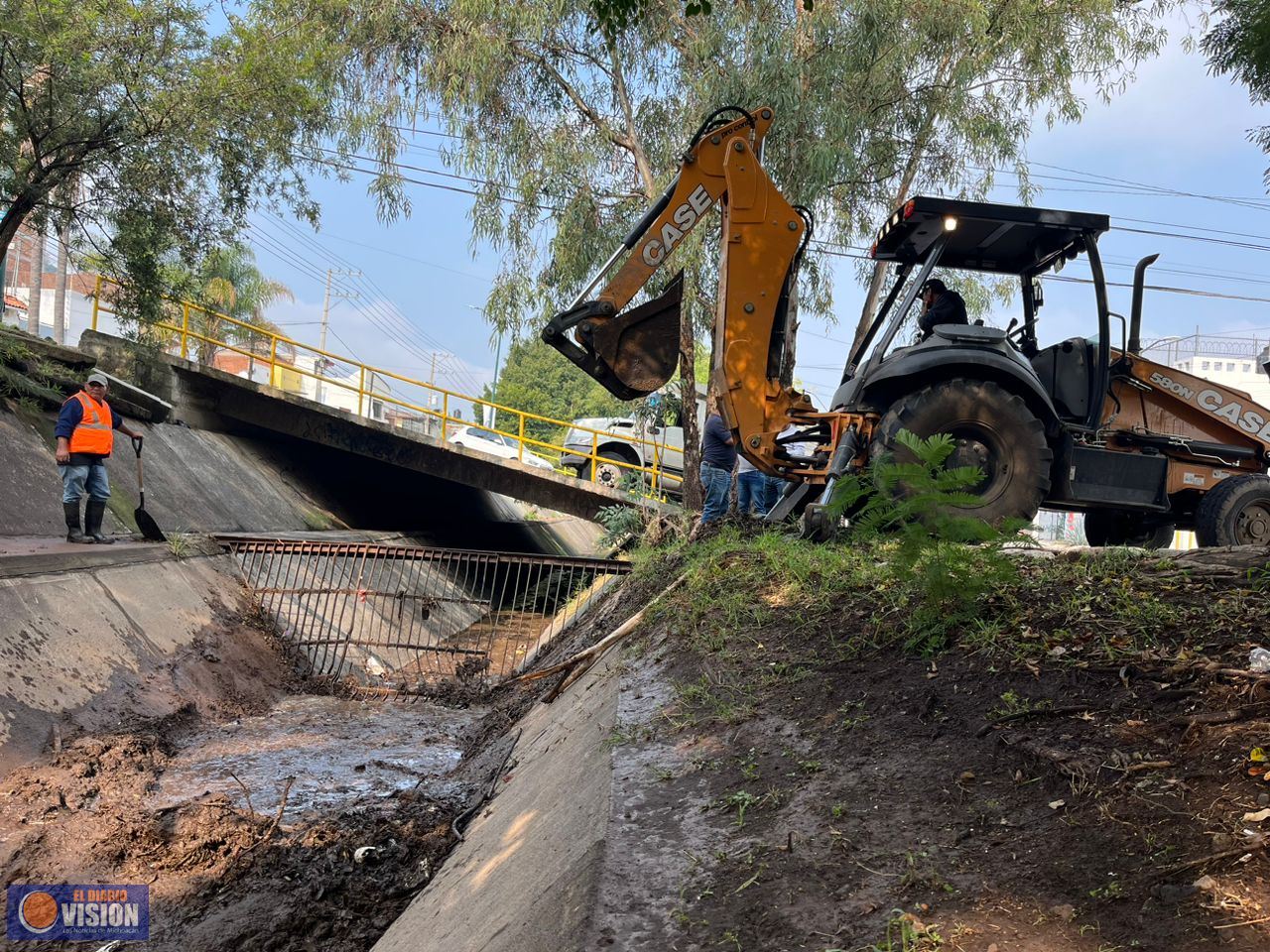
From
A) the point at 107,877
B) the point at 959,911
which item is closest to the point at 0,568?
the point at 107,877

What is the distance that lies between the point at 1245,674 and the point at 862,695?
4.19ft

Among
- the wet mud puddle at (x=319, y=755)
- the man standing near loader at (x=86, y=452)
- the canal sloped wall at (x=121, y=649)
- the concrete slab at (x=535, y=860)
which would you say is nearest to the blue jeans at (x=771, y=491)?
the wet mud puddle at (x=319, y=755)

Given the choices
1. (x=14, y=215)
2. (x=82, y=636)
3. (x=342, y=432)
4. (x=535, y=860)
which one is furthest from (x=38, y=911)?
(x=342, y=432)

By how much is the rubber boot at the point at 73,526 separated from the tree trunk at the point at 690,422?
812 cm

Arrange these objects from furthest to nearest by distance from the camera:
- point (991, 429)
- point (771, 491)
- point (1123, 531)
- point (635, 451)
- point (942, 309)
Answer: point (635, 451) → point (771, 491) → point (1123, 531) → point (942, 309) → point (991, 429)

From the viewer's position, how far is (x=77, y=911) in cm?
425

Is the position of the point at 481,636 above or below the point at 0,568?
below

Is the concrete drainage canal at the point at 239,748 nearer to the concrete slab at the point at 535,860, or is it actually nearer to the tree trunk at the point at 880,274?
the concrete slab at the point at 535,860

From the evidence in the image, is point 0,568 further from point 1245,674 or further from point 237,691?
point 1245,674

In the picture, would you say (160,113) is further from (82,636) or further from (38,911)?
(38,911)

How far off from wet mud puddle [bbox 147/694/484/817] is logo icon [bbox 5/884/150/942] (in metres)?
1.04

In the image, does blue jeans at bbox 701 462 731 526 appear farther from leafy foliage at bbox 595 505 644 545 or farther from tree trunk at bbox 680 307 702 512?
tree trunk at bbox 680 307 702 512

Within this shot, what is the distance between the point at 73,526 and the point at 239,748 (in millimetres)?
3828

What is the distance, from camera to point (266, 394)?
16.3 m
